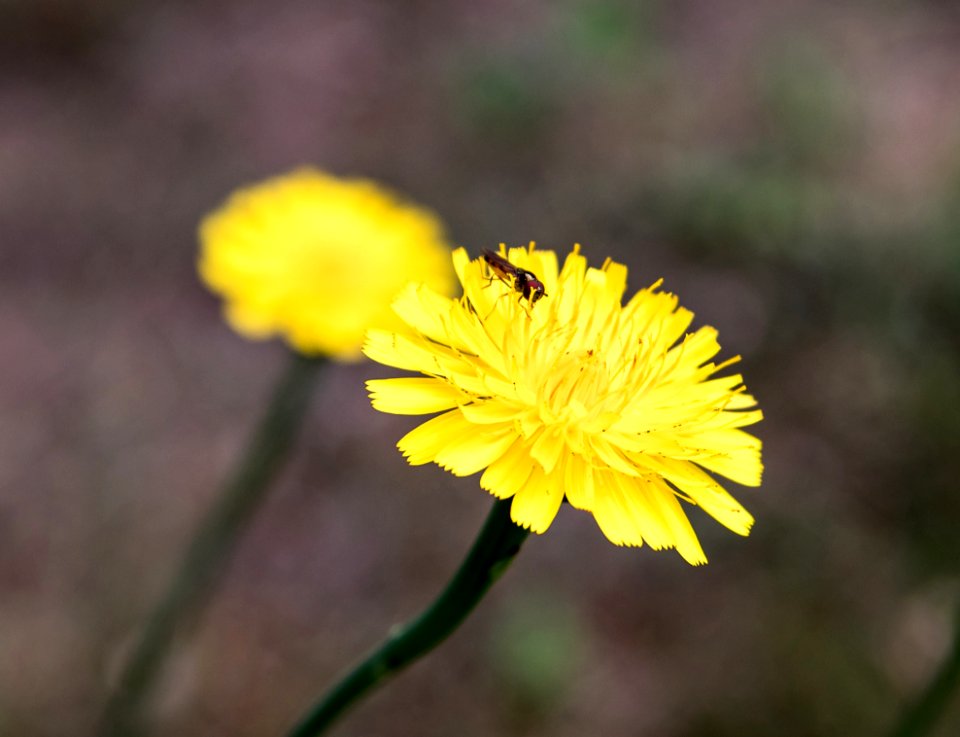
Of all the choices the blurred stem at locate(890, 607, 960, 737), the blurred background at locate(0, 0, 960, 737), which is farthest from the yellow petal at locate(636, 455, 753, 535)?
the blurred background at locate(0, 0, 960, 737)

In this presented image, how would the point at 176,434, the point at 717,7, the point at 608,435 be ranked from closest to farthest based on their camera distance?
1. the point at 608,435
2. the point at 176,434
3. the point at 717,7

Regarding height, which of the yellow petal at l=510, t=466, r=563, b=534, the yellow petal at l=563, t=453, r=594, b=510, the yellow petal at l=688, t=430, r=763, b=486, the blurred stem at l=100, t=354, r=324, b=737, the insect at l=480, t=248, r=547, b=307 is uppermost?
the insect at l=480, t=248, r=547, b=307

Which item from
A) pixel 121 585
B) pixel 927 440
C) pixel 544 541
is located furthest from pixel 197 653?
pixel 927 440

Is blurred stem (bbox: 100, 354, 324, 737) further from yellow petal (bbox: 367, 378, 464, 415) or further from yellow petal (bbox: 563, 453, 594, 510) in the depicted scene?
yellow petal (bbox: 563, 453, 594, 510)

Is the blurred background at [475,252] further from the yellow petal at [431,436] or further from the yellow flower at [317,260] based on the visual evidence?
the yellow petal at [431,436]

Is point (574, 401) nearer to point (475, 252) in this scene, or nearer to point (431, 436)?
point (431, 436)

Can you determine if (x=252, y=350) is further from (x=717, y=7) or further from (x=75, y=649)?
(x=717, y=7)
